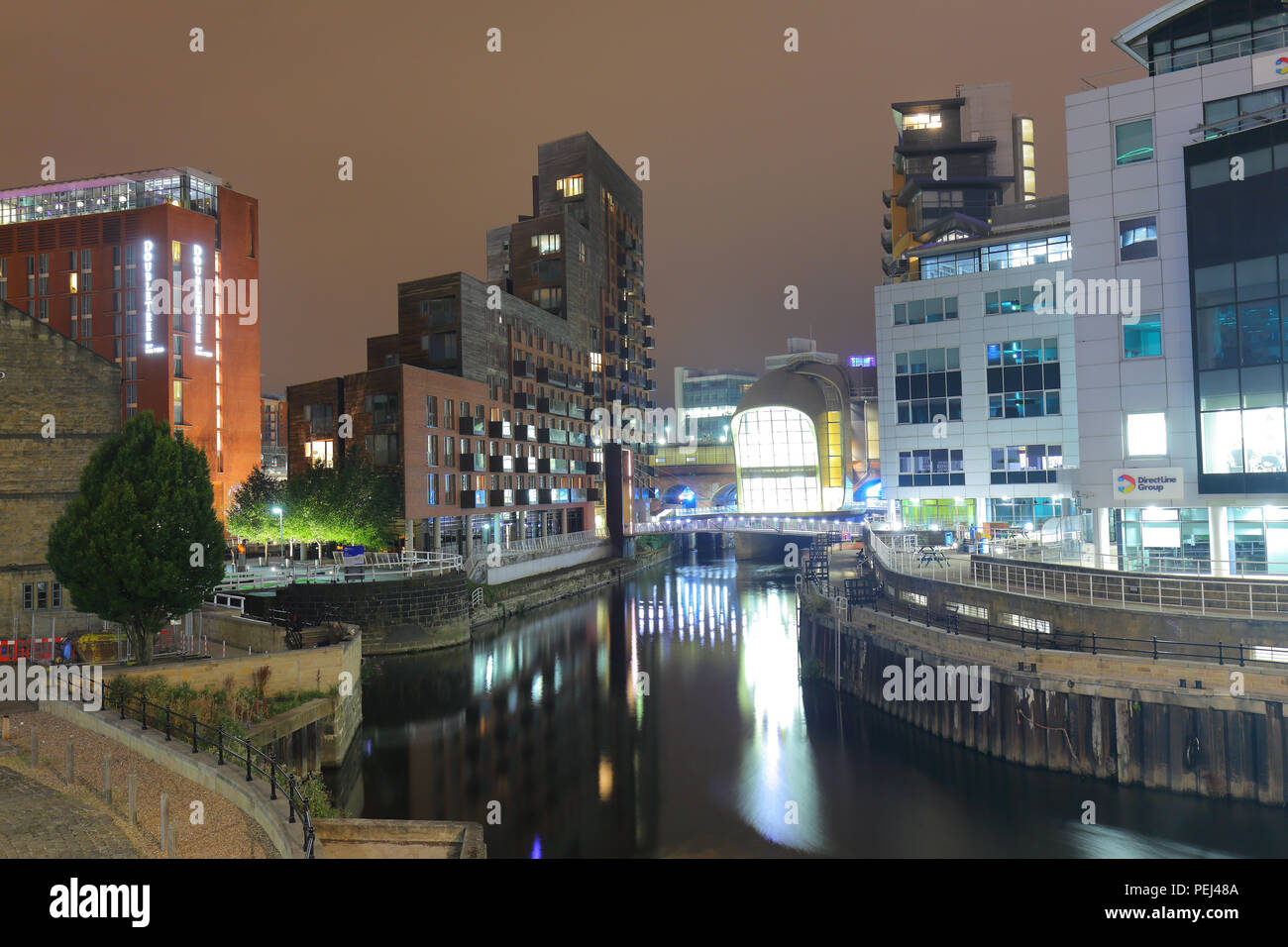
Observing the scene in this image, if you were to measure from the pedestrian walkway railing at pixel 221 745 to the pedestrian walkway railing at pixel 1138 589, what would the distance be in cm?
1937

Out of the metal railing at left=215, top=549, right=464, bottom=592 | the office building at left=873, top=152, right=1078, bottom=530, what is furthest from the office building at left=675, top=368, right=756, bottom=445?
the metal railing at left=215, top=549, right=464, bottom=592

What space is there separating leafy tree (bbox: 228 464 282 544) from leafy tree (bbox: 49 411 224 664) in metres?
22.3

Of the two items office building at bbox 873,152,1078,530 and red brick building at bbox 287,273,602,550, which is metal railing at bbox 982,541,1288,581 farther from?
red brick building at bbox 287,273,602,550

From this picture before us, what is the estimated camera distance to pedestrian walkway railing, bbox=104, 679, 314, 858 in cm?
1303

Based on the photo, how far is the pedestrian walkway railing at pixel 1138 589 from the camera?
2031cm

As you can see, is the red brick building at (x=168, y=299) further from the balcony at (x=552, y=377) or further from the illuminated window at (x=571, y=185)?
the illuminated window at (x=571, y=185)

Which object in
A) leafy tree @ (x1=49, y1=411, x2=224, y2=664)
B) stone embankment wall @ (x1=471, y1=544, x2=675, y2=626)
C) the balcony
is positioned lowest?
stone embankment wall @ (x1=471, y1=544, x2=675, y2=626)

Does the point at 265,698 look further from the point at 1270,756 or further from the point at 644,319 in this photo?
the point at 644,319

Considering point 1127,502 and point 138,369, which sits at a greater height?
point 138,369

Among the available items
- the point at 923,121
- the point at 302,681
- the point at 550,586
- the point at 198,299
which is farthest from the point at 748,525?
the point at 302,681

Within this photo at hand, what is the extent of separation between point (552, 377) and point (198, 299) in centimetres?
3038

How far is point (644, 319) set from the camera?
96.1 m
